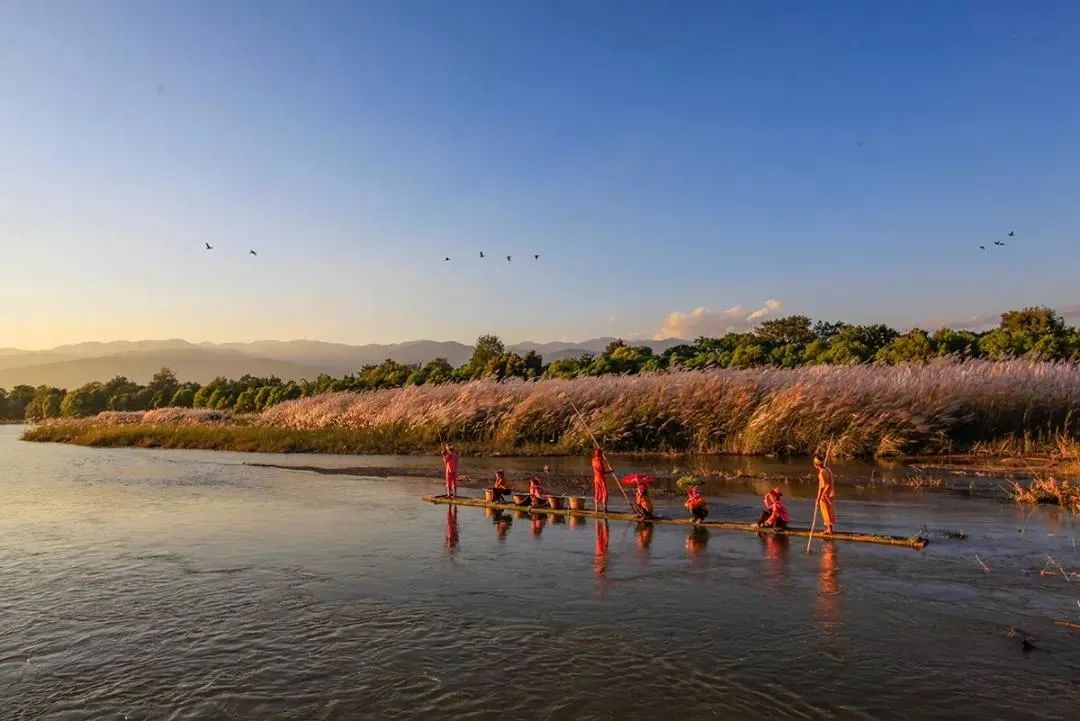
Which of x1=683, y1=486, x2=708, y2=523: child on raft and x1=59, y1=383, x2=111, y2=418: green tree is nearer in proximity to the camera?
x1=683, y1=486, x2=708, y2=523: child on raft

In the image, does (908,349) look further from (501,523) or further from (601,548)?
(601,548)

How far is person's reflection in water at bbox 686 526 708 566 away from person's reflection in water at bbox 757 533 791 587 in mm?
907

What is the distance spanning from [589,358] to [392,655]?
56715 millimetres

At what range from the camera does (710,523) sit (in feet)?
45.6

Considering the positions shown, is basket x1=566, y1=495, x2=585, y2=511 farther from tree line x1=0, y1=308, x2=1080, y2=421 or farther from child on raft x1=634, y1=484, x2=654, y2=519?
tree line x1=0, y1=308, x2=1080, y2=421

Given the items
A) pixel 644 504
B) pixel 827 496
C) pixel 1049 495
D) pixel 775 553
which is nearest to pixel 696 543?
pixel 775 553

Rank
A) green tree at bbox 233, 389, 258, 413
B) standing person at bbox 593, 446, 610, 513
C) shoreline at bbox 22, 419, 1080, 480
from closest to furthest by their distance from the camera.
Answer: standing person at bbox 593, 446, 610, 513
shoreline at bbox 22, 419, 1080, 480
green tree at bbox 233, 389, 258, 413

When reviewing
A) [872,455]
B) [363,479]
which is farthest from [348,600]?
[872,455]

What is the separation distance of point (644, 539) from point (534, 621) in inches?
189

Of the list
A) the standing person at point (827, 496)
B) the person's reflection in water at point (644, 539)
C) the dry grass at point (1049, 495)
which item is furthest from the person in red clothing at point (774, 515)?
the dry grass at point (1049, 495)

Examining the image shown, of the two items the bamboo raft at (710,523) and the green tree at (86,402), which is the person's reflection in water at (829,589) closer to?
the bamboo raft at (710,523)

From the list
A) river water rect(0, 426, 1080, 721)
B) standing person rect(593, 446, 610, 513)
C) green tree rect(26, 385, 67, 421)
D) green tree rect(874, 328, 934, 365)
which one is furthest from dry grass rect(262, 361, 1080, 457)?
green tree rect(26, 385, 67, 421)

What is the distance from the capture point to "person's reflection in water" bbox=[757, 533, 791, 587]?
10.6m

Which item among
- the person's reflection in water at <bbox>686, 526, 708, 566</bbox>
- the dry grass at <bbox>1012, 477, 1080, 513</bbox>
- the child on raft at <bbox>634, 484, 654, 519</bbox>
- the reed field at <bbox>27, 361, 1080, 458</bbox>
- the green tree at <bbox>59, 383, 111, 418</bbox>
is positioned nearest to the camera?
the person's reflection in water at <bbox>686, 526, 708, 566</bbox>
